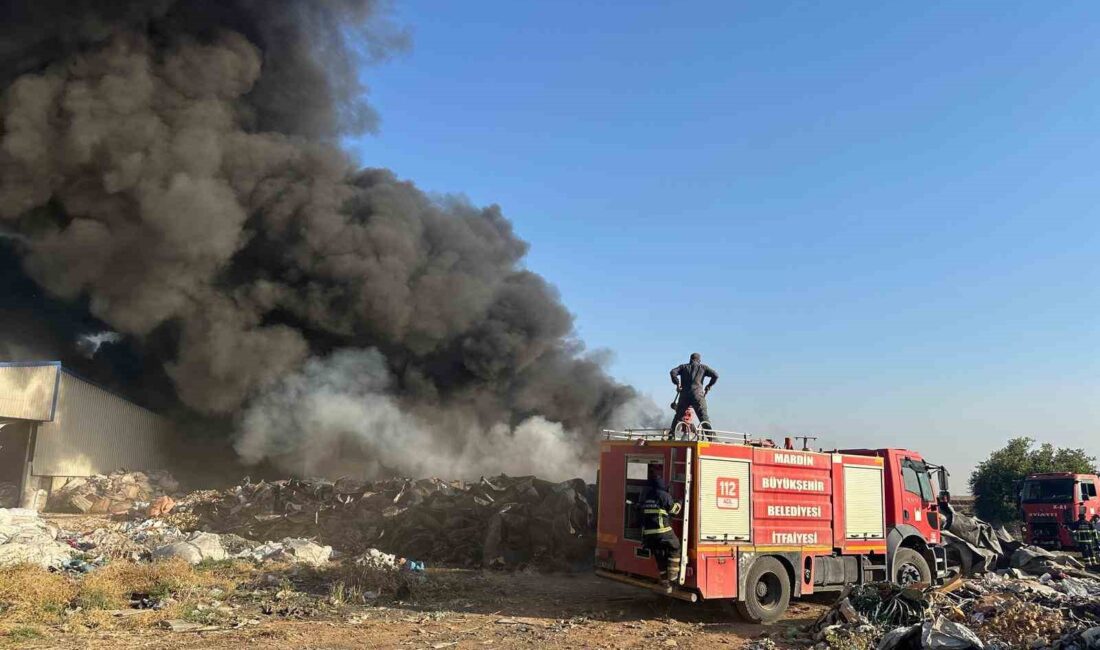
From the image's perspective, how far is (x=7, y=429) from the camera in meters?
25.5

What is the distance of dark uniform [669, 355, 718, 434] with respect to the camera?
12.8 meters

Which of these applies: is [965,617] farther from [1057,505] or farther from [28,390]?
[28,390]

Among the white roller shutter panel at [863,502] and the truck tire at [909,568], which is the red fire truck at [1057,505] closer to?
the truck tire at [909,568]

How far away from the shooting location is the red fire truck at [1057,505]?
65.4ft

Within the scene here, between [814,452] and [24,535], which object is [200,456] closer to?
[24,535]

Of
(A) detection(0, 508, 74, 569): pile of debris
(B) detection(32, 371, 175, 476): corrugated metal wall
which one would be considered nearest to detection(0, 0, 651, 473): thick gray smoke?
(B) detection(32, 371, 175, 476): corrugated metal wall

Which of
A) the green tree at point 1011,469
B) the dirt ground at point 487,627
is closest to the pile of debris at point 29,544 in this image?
the dirt ground at point 487,627

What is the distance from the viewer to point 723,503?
9719 millimetres

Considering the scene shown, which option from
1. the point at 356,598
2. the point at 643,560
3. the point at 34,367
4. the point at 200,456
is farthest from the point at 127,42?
the point at 643,560

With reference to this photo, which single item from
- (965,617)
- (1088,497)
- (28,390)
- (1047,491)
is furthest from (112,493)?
(1088,497)

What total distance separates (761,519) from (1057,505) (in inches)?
611

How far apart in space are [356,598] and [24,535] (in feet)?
27.1

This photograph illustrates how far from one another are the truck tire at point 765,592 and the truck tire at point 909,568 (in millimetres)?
2694

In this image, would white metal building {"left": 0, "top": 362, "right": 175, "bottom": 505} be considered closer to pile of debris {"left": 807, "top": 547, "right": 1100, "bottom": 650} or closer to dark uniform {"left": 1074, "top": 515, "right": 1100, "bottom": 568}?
pile of debris {"left": 807, "top": 547, "right": 1100, "bottom": 650}
